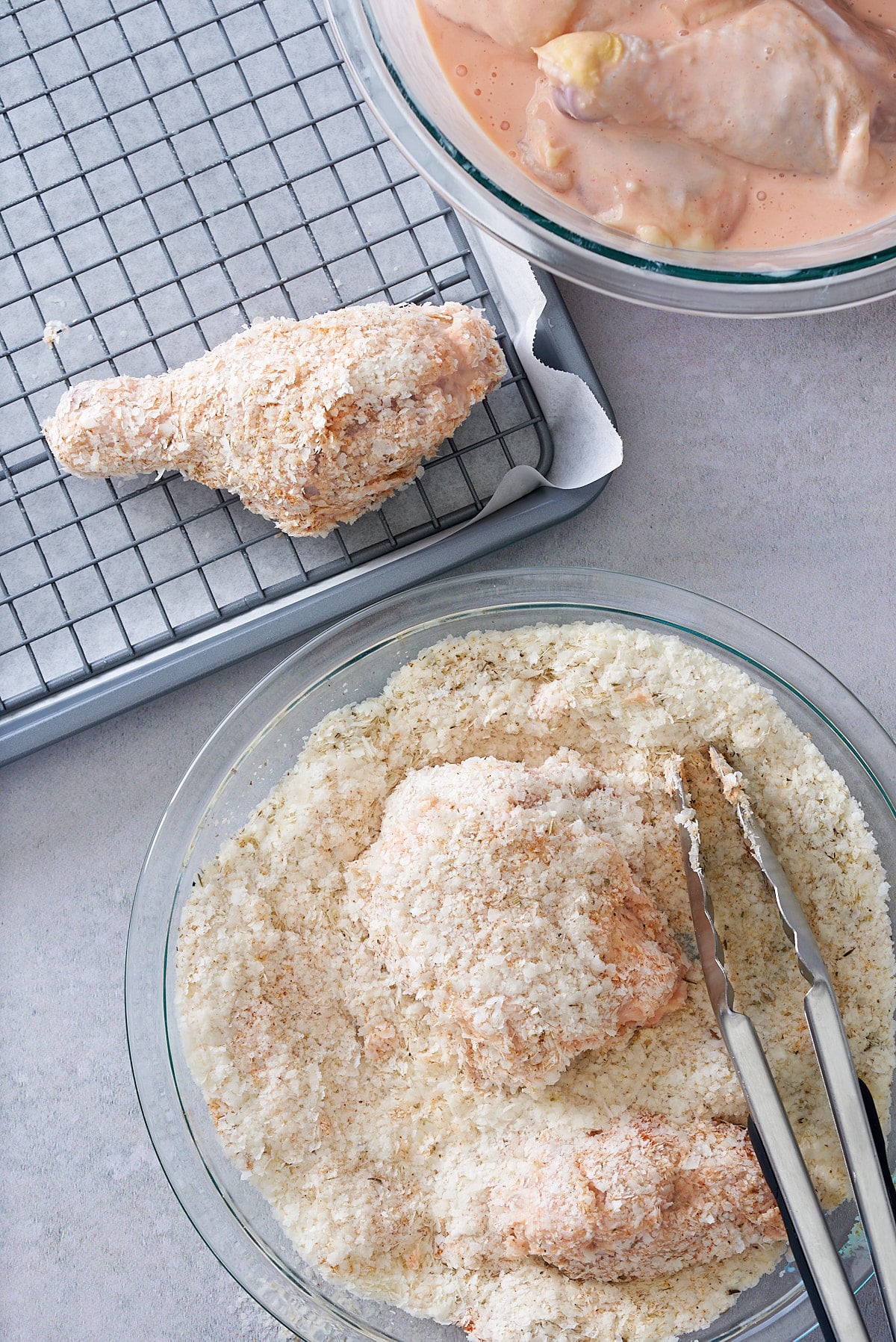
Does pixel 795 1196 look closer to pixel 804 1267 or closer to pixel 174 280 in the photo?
pixel 804 1267

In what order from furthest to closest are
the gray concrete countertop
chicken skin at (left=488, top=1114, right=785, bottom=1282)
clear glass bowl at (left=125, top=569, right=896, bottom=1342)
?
the gray concrete countertop < clear glass bowl at (left=125, top=569, right=896, bottom=1342) < chicken skin at (left=488, top=1114, right=785, bottom=1282)

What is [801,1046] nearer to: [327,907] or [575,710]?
[575,710]

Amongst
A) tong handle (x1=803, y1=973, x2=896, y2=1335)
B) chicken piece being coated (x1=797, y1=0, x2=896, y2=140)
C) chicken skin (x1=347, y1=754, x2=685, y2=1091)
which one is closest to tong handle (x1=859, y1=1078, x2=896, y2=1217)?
tong handle (x1=803, y1=973, x2=896, y2=1335)

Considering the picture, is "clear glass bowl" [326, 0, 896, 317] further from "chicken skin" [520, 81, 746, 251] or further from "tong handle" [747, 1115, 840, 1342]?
"tong handle" [747, 1115, 840, 1342]

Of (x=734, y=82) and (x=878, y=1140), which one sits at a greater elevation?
(x=734, y=82)

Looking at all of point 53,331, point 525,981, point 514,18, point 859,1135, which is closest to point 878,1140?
point 859,1135

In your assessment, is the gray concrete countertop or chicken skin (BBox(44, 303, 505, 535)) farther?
the gray concrete countertop
